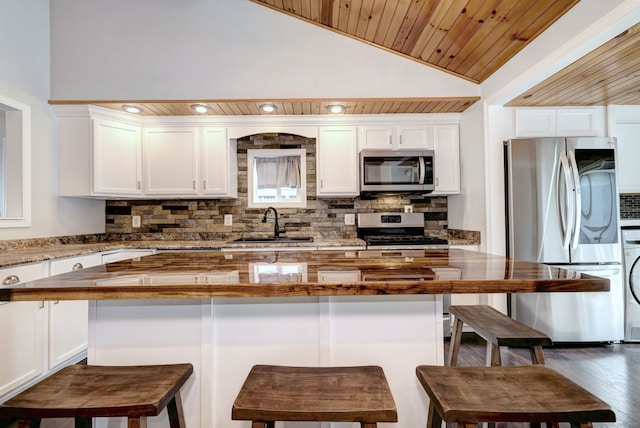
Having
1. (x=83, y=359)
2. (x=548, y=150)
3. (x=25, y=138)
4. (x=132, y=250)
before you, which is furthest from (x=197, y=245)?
(x=548, y=150)

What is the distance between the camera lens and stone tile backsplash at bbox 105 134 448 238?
3615mm

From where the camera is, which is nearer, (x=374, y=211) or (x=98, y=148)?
(x=98, y=148)

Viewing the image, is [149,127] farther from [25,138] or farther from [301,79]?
[301,79]

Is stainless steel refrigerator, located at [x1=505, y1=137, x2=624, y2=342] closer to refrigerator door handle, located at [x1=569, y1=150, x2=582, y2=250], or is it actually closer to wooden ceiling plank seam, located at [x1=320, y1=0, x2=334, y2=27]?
refrigerator door handle, located at [x1=569, y1=150, x2=582, y2=250]

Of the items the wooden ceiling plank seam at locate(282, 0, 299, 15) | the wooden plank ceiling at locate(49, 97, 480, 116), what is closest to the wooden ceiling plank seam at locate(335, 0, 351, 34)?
the wooden ceiling plank seam at locate(282, 0, 299, 15)

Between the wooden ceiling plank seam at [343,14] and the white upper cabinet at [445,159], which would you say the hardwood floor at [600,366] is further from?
the wooden ceiling plank seam at [343,14]

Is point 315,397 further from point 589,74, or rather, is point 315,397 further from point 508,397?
point 589,74

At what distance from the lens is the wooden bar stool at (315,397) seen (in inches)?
32.9

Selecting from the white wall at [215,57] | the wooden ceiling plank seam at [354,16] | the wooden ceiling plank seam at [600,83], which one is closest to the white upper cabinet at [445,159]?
the white wall at [215,57]

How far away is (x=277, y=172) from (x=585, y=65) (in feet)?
9.13

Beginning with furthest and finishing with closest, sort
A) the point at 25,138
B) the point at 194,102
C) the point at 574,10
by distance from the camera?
the point at 194,102, the point at 25,138, the point at 574,10

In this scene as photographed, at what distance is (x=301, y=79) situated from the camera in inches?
119

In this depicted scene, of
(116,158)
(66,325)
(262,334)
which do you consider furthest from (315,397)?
(116,158)

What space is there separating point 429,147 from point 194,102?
2335 mm
